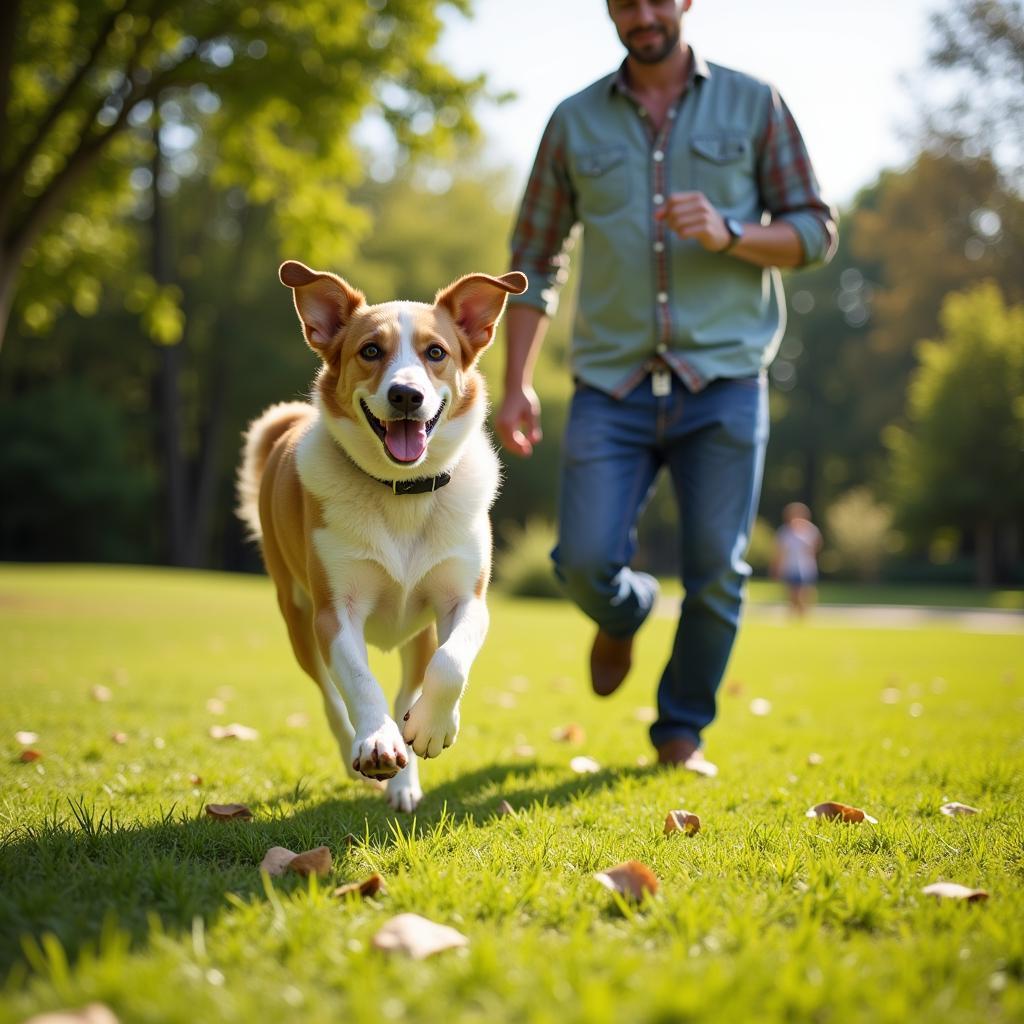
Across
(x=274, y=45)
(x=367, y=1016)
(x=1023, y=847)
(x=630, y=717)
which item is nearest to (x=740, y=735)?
(x=630, y=717)

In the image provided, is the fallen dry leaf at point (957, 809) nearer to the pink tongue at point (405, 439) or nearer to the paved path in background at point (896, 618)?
the pink tongue at point (405, 439)

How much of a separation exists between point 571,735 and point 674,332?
2151 millimetres

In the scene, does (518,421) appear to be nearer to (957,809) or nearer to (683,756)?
(683,756)

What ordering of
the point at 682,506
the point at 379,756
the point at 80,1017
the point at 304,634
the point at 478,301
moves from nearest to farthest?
the point at 80,1017 < the point at 379,756 < the point at 478,301 < the point at 304,634 < the point at 682,506

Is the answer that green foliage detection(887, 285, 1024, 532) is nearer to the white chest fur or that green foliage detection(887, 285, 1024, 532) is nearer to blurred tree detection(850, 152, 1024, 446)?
blurred tree detection(850, 152, 1024, 446)

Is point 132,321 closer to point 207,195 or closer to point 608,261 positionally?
point 207,195

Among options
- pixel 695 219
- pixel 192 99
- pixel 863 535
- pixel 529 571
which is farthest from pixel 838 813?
pixel 863 535

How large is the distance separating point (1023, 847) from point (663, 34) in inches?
134

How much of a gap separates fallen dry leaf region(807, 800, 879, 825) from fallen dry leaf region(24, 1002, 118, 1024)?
2244 millimetres

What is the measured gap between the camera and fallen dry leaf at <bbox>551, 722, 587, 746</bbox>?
517 cm

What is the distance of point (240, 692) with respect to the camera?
682 cm

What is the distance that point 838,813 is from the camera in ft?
10.5

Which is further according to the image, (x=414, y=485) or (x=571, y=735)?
(x=571, y=735)

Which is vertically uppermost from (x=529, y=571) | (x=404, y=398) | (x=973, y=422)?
(x=973, y=422)
